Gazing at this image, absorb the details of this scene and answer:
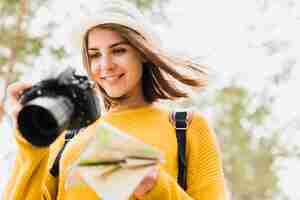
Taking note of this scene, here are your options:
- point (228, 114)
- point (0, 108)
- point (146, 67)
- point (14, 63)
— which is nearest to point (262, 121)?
point (228, 114)

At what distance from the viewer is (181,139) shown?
2.04 metres

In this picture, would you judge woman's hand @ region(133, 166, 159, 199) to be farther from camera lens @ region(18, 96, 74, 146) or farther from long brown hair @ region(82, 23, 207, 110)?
long brown hair @ region(82, 23, 207, 110)

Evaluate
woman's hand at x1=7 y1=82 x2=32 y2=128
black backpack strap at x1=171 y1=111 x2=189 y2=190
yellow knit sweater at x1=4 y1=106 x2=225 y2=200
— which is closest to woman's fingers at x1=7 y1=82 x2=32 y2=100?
woman's hand at x1=7 y1=82 x2=32 y2=128

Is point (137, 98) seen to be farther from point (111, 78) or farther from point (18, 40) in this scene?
point (18, 40)

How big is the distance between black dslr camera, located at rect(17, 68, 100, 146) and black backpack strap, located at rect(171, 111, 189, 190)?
1.35ft

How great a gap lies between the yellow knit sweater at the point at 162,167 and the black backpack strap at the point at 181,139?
0.04ft

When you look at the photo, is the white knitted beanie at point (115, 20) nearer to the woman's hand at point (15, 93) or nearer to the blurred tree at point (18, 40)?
the woman's hand at point (15, 93)

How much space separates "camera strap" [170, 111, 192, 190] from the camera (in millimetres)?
1980

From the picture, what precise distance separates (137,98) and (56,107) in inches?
28.5

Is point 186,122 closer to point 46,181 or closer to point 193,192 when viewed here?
point 193,192

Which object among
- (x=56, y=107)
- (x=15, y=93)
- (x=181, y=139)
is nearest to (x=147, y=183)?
(x=56, y=107)

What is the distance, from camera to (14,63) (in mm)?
8422

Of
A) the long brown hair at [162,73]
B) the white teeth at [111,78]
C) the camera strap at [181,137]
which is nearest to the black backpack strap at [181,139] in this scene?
the camera strap at [181,137]

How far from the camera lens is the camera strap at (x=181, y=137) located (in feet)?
6.50
